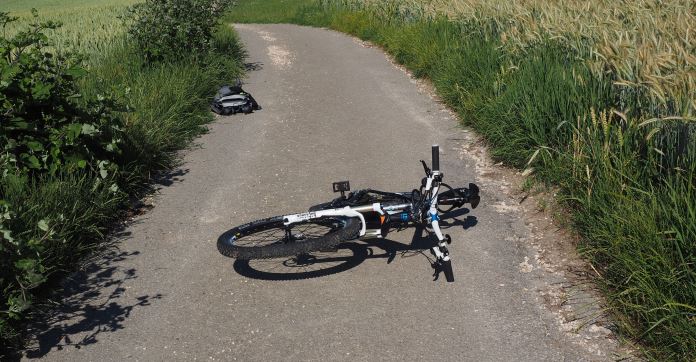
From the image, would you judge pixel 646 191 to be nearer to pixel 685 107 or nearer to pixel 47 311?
pixel 685 107

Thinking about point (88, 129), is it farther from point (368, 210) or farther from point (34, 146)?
point (368, 210)

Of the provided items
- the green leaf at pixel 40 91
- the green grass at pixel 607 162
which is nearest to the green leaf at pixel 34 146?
the green leaf at pixel 40 91

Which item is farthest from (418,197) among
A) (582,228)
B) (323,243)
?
(582,228)

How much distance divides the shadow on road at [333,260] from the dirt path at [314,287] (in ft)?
0.06

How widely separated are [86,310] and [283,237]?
1.66m

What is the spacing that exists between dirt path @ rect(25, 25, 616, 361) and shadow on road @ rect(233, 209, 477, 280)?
20mm

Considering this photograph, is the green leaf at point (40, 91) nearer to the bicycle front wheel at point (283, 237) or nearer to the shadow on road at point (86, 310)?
the shadow on road at point (86, 310)

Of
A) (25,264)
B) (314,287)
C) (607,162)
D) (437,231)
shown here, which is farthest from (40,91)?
(607,162)

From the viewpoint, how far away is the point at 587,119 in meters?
7.30

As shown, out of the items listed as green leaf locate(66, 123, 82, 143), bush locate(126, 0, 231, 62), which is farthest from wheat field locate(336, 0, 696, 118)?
green leaf locate(66, 123, 82, 143)

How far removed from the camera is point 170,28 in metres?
13.7

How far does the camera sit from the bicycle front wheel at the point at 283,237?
18.3 feet

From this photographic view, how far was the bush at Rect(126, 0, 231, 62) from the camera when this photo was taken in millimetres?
13125

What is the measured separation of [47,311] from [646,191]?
191 inches
